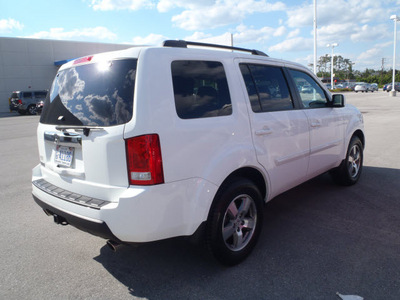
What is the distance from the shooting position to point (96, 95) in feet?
8.73

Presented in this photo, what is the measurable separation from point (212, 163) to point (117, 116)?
0.84 m

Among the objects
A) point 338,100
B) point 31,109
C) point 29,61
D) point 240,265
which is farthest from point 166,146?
point 29,61

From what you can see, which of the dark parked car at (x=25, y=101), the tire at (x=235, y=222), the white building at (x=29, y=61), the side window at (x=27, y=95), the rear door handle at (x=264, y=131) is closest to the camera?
the tire at (x=235, y=222)

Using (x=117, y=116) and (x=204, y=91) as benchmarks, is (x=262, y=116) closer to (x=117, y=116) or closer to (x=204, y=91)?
(x=204, y=91)

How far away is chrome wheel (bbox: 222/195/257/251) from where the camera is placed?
305 cm

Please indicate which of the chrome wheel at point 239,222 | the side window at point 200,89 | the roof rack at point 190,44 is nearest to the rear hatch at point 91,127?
the side window at point 200,89

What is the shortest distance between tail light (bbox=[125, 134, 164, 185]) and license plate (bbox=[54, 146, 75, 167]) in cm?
72

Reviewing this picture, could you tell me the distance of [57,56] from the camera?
33969mm

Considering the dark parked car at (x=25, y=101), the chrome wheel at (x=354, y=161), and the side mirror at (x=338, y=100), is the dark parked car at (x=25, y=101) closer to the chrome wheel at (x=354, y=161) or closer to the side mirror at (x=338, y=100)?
the chrome wheel at (x=354, y=161)

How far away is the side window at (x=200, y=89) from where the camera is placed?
8.66 feet

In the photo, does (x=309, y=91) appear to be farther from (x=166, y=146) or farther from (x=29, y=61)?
(x=29, y=61)

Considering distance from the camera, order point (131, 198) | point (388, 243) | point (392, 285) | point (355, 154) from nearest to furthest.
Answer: point (131, 198) → point (392, 285) → point (388, 243) → point (355, 154)

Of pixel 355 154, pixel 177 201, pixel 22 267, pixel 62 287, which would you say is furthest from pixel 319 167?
pixel 22 267

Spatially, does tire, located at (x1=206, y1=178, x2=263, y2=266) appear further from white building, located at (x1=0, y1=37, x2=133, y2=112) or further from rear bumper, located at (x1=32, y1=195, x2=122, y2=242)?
white building, located at (x1=0, y1=37, x2=133, y2=112)
